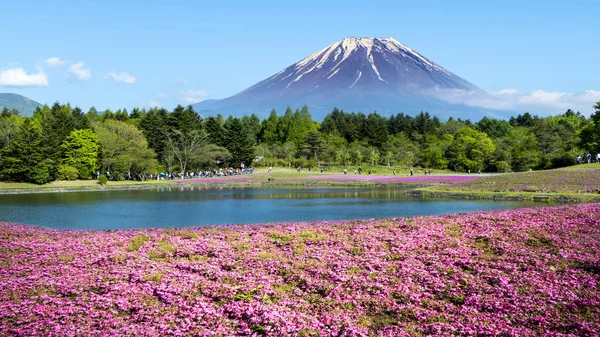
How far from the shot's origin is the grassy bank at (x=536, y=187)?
38281 mm

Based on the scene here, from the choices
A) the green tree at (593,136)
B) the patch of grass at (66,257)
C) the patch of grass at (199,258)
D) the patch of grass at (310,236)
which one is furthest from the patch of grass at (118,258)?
the green tree at (593,136)

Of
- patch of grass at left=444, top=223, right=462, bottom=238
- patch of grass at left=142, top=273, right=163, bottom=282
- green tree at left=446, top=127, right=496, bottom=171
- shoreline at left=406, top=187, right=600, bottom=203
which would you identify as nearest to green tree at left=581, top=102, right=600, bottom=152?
green tree at left=446, top=127, right=496, bottom=171

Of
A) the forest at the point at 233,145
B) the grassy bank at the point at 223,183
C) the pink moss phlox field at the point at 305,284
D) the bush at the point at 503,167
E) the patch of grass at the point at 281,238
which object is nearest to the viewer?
the pink moss phlox field at the point at 305,284

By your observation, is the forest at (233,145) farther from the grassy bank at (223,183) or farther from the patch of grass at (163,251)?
the patch of grass at (163,251)

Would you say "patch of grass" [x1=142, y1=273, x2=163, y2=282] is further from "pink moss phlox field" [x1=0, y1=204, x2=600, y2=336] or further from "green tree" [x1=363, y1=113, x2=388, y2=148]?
"green tree" [x1=363, y1=113, x2=388, y2=148]

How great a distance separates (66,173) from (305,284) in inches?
2442

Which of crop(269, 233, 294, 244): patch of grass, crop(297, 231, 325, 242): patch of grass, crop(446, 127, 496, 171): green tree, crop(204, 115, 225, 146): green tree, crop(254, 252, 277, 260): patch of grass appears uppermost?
crop(204, 115, 225, 146): green tree

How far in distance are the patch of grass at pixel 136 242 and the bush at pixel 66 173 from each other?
5467cm

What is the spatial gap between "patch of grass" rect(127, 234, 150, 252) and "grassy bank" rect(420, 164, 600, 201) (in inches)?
1243

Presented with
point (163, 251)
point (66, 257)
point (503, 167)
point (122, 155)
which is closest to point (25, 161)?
point (122, 155)

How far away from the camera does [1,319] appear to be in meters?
8.98

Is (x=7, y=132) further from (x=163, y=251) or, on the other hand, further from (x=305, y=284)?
(x=305, y=284)

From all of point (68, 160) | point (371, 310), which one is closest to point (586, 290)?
point (371, 310)

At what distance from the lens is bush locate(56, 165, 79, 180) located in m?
64.4
